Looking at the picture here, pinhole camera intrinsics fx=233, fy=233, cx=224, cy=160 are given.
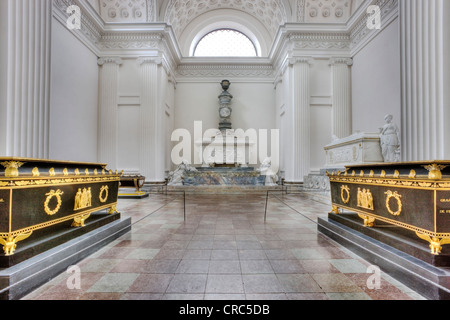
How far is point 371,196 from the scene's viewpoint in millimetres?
2934

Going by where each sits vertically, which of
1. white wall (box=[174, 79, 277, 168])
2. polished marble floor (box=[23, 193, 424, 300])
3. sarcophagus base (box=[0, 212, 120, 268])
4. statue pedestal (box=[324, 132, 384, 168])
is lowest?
polished marble floor (box=[23, 193, 424, 300])

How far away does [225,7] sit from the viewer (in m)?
16.0

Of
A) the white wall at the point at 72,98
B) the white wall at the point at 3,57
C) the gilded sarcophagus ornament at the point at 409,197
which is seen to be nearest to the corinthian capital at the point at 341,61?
the gilded sarcophagus ornament at the point at 409,197

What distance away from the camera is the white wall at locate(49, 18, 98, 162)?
8898 millimetres

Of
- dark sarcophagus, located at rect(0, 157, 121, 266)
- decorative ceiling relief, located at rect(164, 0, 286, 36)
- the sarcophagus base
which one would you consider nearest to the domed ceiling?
decorative ceiling relief, located at rect(164, 0, 286, 36)

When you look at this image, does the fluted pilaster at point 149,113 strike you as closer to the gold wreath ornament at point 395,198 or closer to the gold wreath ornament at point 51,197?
the gold wreath ornament at point 51,197

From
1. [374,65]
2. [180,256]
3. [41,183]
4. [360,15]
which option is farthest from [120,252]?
[360,15]

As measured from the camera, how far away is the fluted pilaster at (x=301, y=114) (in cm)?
1191

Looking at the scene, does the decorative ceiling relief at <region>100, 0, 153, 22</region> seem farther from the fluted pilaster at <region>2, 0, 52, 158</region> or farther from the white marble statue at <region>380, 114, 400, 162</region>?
the white marble statue at <region>380, 114, 400, 162</region>

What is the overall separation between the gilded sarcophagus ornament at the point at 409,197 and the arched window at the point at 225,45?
15.4 metres

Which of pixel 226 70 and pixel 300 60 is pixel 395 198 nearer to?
pixel 300 60

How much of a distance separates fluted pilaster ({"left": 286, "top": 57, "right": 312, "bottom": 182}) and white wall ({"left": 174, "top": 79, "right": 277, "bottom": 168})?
3.97 m

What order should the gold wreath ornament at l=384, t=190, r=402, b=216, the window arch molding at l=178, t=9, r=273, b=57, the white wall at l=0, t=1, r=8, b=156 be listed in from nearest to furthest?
the gold wreath ornament at l=384, t=190, r=402, b=216
the white wall at l=0, t=1, r=8, b=156
the window arch molding at l=178, t=9, r=273, b=57

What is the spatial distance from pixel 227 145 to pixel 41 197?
12074 mm
